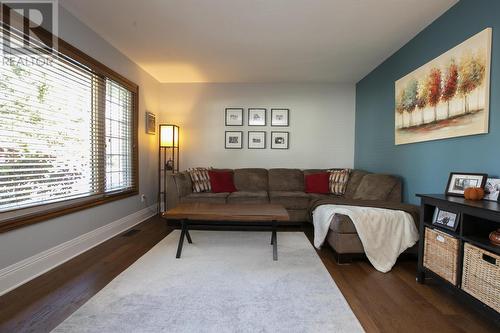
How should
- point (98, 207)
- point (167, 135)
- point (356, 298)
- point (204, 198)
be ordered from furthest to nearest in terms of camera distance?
1. point (167, 135)
2. point (204, 198)
3. point (98, 207)
4. point (356, 298)

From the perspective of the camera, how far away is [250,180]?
4492 millimetres

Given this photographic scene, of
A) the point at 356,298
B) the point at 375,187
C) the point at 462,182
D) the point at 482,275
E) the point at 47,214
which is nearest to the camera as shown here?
the point at 482,275

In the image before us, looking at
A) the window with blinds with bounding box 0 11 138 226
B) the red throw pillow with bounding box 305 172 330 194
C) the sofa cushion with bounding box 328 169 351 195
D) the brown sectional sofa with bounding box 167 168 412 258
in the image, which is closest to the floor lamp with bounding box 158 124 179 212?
the brown sectional sofa with bounding box 167 168 412 258

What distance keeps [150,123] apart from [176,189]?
1375mm

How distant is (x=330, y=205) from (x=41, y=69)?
3133 millimetres

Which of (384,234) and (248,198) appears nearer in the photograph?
(384,234)

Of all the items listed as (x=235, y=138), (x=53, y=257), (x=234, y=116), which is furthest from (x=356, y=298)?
(x=234, y=116)

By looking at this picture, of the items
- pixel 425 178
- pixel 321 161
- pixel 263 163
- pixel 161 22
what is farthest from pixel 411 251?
pixel 161 22

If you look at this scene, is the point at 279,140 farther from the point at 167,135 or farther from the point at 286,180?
the point at 167,135

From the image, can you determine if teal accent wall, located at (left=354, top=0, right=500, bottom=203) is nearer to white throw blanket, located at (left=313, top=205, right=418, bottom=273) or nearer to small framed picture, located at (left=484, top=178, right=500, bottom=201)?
small framed picture, located at (left=484, top=178, right=500, bottom=201)

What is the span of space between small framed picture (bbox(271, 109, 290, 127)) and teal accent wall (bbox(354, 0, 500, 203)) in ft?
4.27

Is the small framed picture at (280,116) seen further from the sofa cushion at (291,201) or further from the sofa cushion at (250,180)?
the sofa cushion at (291,201)

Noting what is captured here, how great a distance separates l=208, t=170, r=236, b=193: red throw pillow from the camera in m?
4.22

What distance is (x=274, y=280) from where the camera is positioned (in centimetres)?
214
